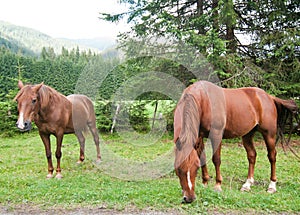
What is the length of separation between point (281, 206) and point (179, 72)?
6.06 meters

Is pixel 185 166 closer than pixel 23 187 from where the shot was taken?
Yes

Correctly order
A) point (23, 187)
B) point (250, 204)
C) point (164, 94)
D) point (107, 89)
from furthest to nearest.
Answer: point (107, 89), point (164, 94), point (23, 187), point (250, 204)

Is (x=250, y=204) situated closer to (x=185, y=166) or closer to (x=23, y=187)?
(x=185, y=166)

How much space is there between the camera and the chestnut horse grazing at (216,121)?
3.09m

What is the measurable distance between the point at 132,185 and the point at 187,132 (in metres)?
1.86

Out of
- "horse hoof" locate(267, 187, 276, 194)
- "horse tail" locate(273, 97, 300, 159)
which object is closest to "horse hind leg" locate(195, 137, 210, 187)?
"horse hoof" locate(267, 187, 276, 194)

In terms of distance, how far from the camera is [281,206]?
11.5 feet

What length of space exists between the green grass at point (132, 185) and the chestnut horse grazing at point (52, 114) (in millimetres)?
675

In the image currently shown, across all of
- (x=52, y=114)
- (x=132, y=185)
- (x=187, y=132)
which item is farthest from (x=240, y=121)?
(x=52, y=114)

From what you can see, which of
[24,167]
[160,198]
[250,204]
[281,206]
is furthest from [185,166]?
[24,167]

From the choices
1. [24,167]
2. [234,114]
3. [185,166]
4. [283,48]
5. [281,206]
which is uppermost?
[283,48]

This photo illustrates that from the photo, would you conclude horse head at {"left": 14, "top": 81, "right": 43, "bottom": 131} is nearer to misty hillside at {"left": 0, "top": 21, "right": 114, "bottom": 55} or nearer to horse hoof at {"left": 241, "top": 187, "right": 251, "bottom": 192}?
horse hoof at {"left": 241, "top": 187, "right": 251, "bottom": 192}

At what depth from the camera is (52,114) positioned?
5.11 meters

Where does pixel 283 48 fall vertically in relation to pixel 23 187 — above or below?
above
